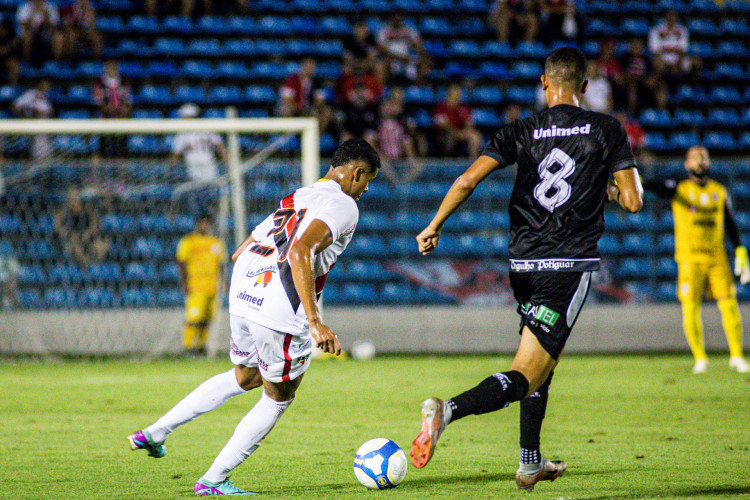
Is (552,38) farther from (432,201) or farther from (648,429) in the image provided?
(648,429)

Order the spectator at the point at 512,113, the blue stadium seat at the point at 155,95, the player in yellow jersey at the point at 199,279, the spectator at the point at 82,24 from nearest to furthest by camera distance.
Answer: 1. the player in yellow jersey at the point at 199,279
2. the spectator at the point at 512,113
3. the blue stadium seat at the point at 155,95
4. the spectator at the point at 82,24

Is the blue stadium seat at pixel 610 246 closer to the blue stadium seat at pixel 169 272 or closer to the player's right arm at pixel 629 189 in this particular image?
the blue stadium seat at pixel 169 272

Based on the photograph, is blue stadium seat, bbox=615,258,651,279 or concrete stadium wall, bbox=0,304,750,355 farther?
blue stadium seat, bbox=615,258,651,279

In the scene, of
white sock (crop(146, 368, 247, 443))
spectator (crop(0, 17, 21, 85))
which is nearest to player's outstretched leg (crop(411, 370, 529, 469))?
white sock (crop(146, 368, 247, 443))

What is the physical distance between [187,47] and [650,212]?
341 inches

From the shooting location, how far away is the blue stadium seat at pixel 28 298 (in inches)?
492

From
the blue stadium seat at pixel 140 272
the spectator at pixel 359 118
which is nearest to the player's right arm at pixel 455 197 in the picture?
the blue stadium seat at pixel 140 272

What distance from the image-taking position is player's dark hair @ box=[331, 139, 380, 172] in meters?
4.68

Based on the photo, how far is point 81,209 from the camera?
12.9m

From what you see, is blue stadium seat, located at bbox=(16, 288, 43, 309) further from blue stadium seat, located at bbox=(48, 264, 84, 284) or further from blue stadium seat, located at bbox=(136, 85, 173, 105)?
blue stadium seat, located at bbox=(136, 85, 173, 105)

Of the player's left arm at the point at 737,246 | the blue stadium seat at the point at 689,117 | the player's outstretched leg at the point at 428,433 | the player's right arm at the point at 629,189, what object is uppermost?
the player's right arm at the point at 629,189

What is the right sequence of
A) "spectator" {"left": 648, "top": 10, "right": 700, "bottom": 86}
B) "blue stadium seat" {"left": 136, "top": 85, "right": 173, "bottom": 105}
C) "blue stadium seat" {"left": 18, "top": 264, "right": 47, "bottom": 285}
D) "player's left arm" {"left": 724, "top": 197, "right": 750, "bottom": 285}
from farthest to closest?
1. "spectator" {"left": 648, "top": 10, "right": 700, "bottom": 86}
2. "blue stadium seat" {"left": 136, "top": 85, "right": 173, "bottom": 105}
3. "blue stadium seat" {"left": 18, "top": 264, "right": 47, "bottom": 285}
4. "player's left arm" {"left": 724, "top": 197, "right": 750, "bottom": 285}

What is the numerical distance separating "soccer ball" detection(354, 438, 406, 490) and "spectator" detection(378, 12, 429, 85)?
12317 mm

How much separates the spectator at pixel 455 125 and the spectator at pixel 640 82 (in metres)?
3.10
